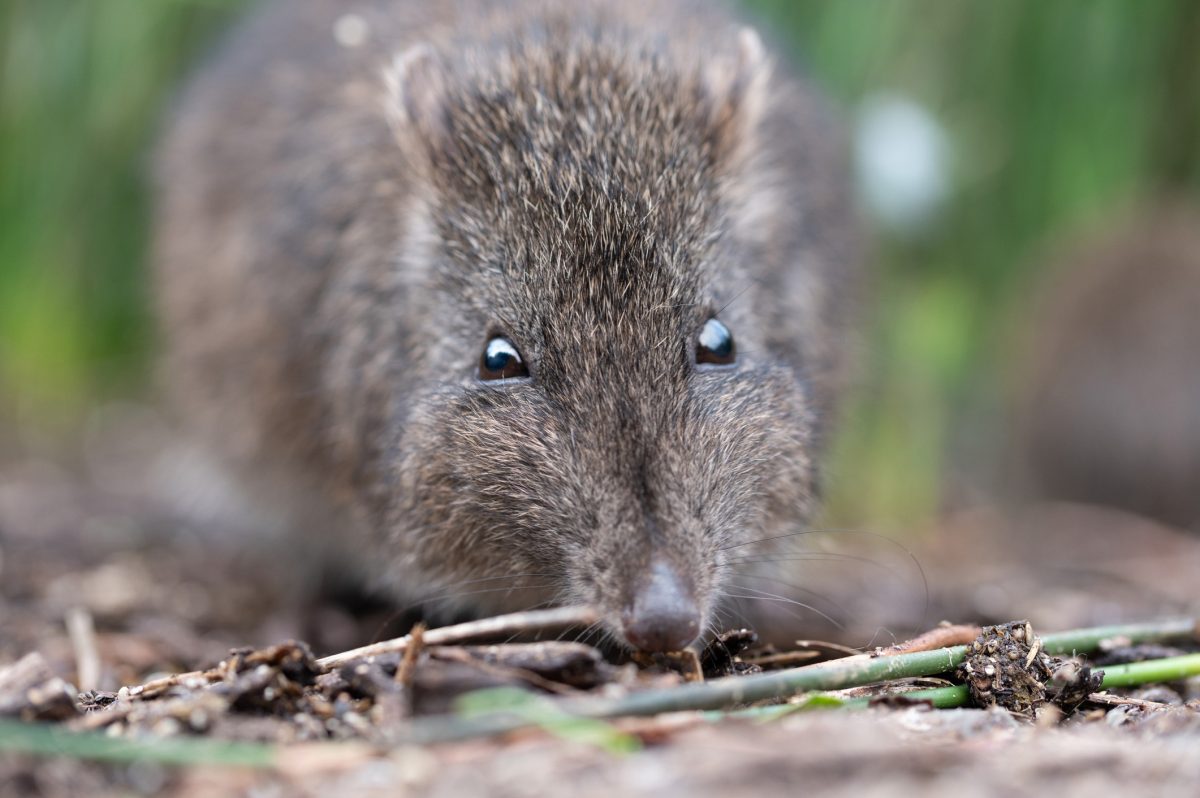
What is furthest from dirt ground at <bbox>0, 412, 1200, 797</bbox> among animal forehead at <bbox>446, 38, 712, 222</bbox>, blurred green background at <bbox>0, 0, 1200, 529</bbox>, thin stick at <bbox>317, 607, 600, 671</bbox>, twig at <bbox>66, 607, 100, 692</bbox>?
animal forehead at <bbox>446, 38, 712, 222</bbox>

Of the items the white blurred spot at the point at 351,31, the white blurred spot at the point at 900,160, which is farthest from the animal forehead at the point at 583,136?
the white blurred spot at the point at 900,160

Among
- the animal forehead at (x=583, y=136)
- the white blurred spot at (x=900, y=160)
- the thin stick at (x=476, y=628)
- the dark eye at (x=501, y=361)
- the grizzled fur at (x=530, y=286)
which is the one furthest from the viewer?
the white blurred spot at (x=900, y=160)

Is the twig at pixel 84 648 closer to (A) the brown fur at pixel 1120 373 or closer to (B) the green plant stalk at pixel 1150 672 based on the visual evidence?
(B) the green plant stalk at pixel 1150 672

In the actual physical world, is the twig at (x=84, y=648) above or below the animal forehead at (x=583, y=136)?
below

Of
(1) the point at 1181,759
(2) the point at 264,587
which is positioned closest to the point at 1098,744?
(1) the point at 1181,759

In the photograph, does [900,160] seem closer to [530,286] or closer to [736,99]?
[736,99]
